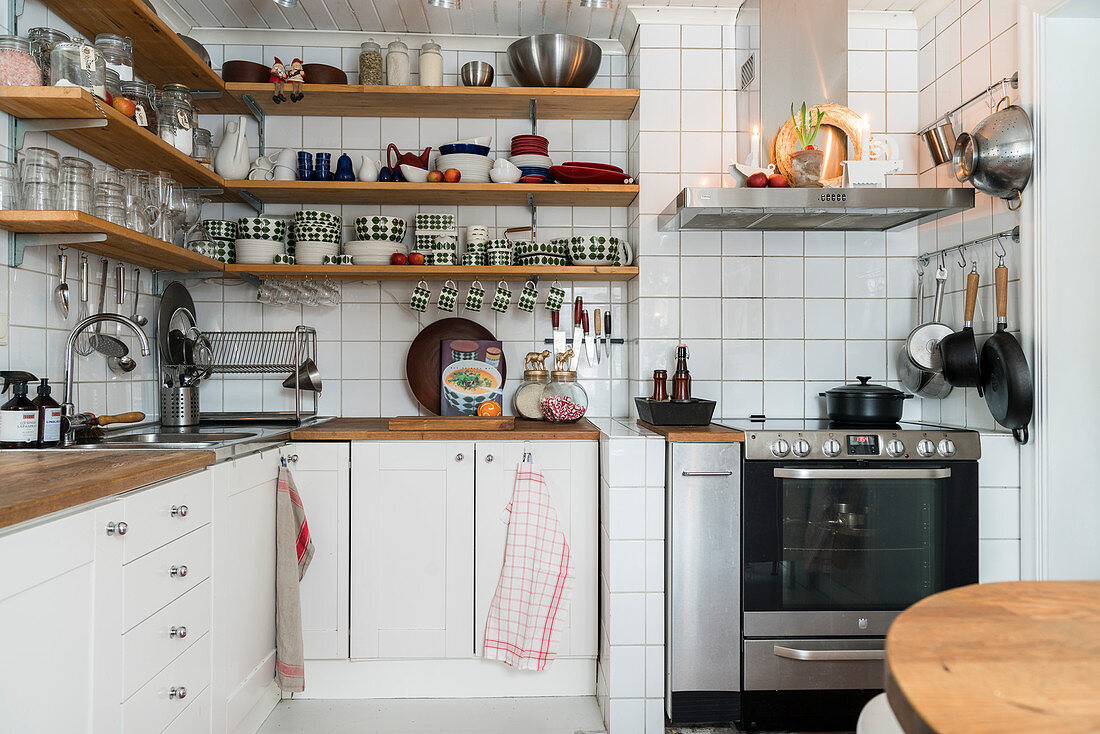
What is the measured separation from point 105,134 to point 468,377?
54.9 inches

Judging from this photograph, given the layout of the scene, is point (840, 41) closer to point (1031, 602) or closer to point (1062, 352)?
point (1062, 352)

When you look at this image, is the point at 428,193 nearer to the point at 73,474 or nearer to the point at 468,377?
the point at 468,377

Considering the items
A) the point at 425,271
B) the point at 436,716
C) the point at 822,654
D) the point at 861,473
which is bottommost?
the point at 436,716

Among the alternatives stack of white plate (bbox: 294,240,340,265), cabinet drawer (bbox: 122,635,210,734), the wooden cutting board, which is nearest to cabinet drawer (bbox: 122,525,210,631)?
cabinet drawer (bbox: 122,635,210,734)

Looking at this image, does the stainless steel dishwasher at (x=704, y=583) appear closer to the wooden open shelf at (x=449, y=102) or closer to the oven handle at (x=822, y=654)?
the oven handle at (x=822, y=654)

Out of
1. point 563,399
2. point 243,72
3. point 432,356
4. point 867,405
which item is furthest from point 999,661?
point 243,72

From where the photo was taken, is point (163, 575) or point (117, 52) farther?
point (117, 52)

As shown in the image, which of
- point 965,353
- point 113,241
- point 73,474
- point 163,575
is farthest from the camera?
point 965,353

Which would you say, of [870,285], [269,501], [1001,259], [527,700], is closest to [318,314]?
[269,501]

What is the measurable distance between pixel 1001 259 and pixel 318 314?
2481 millimetres

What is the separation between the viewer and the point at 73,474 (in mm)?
1400

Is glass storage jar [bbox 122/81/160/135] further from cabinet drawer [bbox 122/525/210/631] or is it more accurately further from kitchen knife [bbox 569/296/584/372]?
kitchen knife [bbox 569/296/584/372]

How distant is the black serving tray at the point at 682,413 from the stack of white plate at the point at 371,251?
1.14 m

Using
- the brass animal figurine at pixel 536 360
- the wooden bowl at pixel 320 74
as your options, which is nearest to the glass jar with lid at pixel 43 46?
the wooden bowl at pixel 320 74
